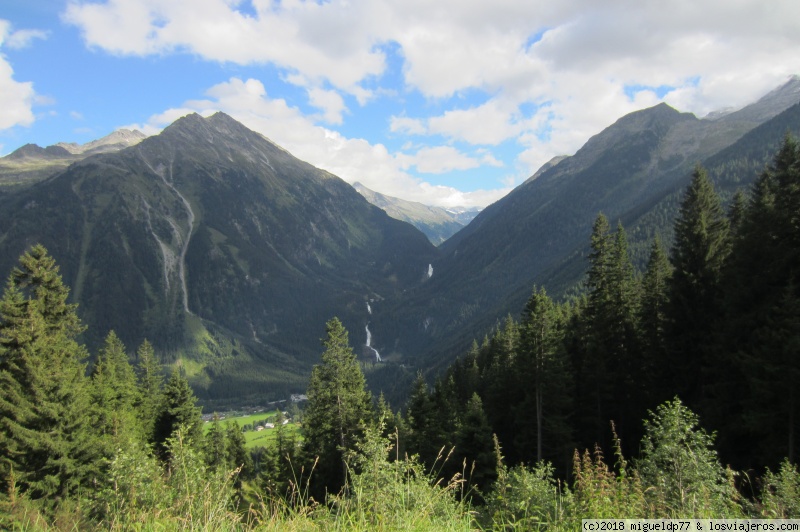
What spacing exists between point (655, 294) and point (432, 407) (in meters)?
21.1

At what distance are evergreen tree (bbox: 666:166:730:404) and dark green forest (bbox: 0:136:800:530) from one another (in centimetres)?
10

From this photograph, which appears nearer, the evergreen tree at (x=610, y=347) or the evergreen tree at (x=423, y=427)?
the evergreen tree at (x=610, y=347)

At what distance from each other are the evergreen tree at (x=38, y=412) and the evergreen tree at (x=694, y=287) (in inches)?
1290

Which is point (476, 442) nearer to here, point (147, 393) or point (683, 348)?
point (683, 348)

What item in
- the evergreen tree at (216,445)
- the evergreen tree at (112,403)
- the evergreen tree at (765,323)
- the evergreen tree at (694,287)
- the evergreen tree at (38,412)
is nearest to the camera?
the evergreen tree at (765,323)

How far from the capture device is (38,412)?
2003cm

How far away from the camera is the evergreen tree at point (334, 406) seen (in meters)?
30.0

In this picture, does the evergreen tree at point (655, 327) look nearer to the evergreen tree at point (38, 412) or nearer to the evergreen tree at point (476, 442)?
the evergreen tree at point (476, 442)

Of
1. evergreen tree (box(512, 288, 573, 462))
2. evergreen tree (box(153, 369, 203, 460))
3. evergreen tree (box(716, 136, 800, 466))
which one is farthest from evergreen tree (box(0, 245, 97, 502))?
evergreen tree (box(716, 136, 800, 466))

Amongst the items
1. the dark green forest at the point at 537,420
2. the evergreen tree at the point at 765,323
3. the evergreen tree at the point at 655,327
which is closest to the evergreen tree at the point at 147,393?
the dark green forest at the point at 537,420

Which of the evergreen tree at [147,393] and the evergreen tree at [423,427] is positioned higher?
the evergreen tree at [147,393]

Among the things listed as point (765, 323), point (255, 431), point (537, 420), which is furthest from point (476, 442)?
point (255, 431)

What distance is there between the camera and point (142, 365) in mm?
43844

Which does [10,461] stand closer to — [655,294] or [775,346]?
[775,346]
